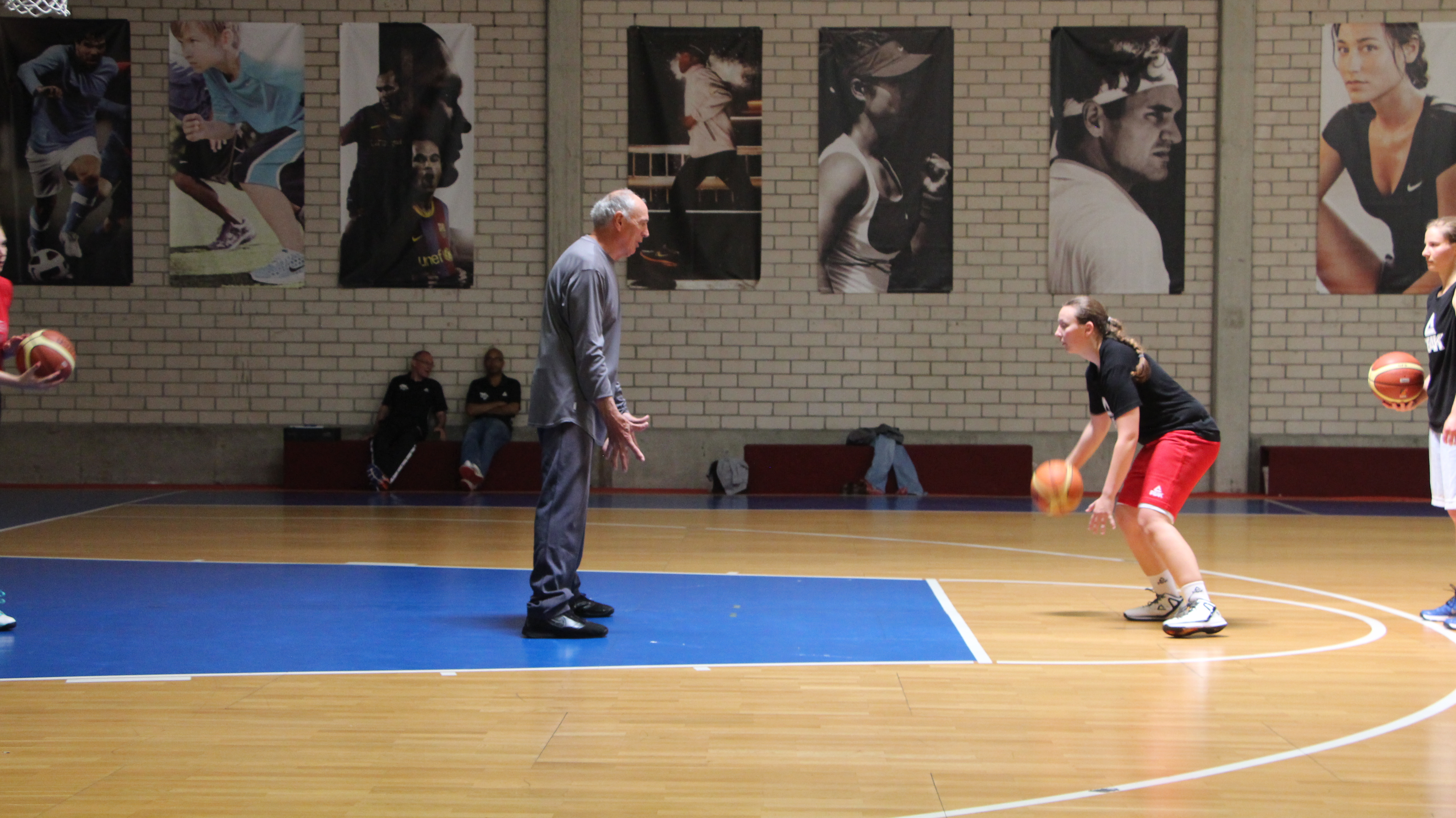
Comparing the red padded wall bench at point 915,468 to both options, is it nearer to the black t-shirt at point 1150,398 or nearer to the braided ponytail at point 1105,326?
the black t-shirt at point 1150,398

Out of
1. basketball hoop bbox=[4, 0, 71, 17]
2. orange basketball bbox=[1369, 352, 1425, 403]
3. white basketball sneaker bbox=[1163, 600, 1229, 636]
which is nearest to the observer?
white basketball sneaker bbox=[1163, 600, 1229, 636]

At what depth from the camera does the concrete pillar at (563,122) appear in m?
13.5

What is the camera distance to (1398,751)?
11.9 ft

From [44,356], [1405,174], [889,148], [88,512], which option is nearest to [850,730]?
[44,356]

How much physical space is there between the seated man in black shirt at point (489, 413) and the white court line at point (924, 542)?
411 cm

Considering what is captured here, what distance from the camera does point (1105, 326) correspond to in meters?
5.47

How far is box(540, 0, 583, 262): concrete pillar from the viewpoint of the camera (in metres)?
13.5

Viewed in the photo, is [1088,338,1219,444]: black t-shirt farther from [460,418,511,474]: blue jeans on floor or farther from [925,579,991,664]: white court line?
[460,418,511,474]: blue jeans on floor

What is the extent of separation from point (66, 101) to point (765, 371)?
860cm

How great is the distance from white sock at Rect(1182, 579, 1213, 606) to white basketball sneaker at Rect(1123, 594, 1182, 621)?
36cm

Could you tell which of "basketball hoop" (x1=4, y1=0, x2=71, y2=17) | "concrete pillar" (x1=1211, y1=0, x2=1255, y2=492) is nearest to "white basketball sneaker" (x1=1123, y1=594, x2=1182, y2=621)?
"concrete pillar" (x1=1211, y1=0, x2=1255, y2=492)

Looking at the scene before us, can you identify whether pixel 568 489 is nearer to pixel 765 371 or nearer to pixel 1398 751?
pixel 1398 751

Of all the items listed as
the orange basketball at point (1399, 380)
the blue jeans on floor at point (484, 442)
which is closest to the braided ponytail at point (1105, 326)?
the orange basketball at point (1399, 380)

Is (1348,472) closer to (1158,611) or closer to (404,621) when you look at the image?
(1158,611)
